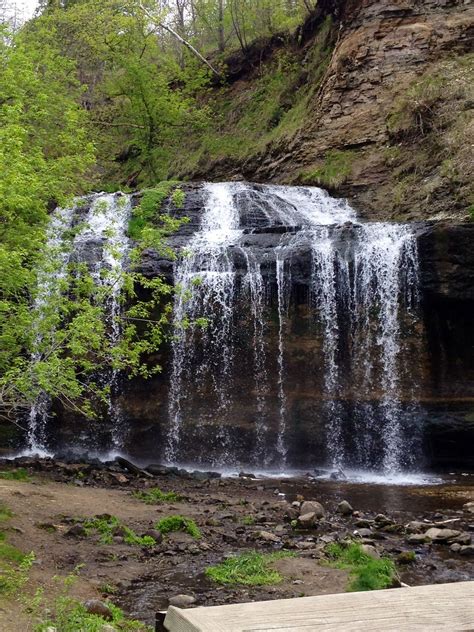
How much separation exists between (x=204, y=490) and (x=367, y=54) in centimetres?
1977

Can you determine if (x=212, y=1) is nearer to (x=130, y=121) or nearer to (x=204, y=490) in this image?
(x=130, y=121)

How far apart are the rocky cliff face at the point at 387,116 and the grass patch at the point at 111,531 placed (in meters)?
14.6

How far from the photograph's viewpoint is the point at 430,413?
57.3 ft

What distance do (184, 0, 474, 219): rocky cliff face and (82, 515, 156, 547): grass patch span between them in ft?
47.9

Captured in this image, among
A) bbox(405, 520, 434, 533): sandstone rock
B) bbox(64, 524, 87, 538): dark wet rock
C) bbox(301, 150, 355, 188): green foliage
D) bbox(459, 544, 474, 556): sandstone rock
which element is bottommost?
bbox(405, 520, 434, 533): sandstone rock

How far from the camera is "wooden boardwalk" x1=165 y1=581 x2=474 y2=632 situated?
61.0 inches

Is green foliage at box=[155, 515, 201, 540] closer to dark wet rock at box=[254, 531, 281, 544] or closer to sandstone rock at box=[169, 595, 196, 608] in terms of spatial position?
dark wet rock at box=[254, 531, 281, 544]

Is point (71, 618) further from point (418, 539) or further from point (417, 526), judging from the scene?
point (417, 526)

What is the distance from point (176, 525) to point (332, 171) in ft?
59.6

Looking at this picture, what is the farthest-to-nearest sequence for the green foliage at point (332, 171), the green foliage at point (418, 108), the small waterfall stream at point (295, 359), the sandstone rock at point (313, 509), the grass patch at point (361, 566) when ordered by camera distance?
the green foliage at point (332, 171)
the green foliage at point (418, 108)
the small waterfall stream at point (295, 359)
the sandstone rock at point (313, 509)
the grass patch at point (361, 566)

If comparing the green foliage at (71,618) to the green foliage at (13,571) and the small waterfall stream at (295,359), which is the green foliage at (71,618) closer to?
the green foliage at (13,571)

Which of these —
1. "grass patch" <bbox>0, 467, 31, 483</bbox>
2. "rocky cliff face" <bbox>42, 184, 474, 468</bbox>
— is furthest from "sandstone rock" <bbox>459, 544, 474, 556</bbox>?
"grass patch" <bbox>0, 467, 31, 483</bbox>

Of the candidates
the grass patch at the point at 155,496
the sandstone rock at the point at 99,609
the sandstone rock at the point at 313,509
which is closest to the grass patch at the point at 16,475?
the grass patch at the point at 155,496

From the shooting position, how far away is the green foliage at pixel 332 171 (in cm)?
2517
